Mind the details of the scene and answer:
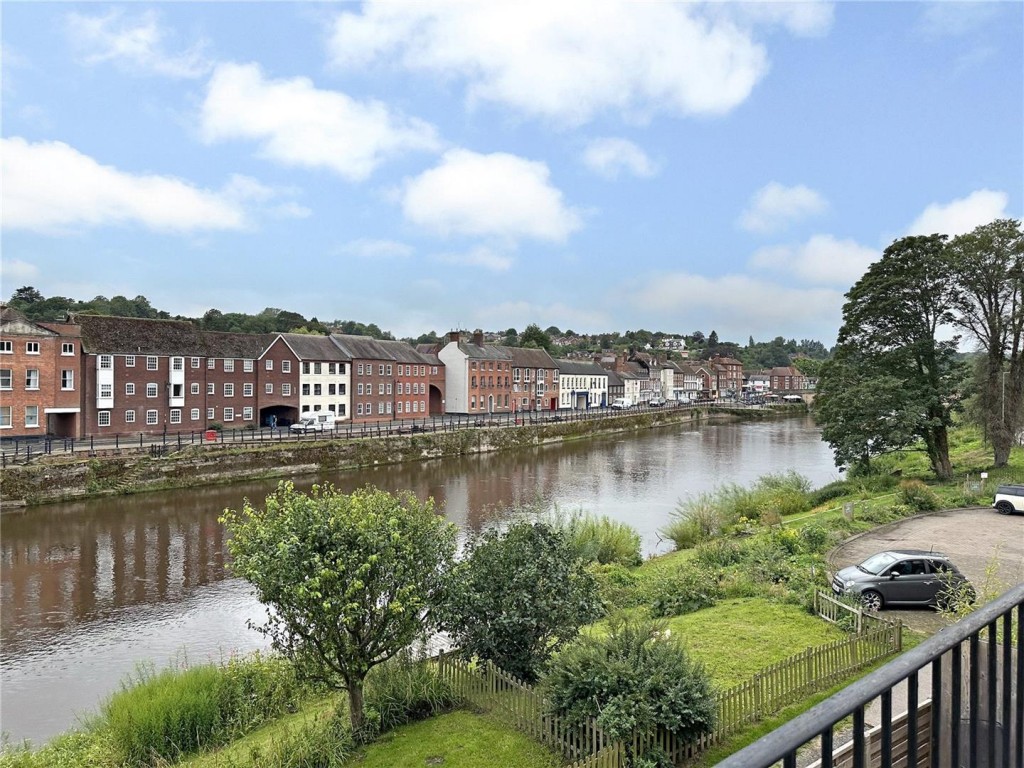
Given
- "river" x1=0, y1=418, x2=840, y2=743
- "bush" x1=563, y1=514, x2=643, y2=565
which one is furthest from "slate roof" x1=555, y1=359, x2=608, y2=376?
"bush" x1=563, y1=514, x2=643, y2=565

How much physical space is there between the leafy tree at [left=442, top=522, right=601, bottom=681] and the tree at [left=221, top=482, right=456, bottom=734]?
645mm

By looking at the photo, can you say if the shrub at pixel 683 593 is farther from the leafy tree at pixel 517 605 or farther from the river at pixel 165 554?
the river at pixel 165 554

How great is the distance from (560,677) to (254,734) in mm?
6132

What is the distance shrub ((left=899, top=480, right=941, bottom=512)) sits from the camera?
28109 millimetres

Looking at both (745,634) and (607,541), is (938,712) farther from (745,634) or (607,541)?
(607,541)

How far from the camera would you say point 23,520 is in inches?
1241

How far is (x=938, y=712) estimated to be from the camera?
2.54 meters

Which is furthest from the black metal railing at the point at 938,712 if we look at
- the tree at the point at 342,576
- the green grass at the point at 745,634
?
the green grass at the point at 745,634

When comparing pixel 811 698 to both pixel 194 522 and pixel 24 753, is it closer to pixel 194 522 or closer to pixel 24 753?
pixel 24 753

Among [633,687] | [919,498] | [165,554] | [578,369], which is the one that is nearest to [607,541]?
[919,498]

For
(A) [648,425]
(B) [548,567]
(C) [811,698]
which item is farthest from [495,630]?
(A) [648,425]

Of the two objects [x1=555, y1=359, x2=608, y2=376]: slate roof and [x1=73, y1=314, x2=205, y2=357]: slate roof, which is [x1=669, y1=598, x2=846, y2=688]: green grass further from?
[x1=555, y1=359, x2=608, y2=376]: slate roof

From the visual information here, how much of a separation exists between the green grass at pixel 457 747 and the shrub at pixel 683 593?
7.56 m

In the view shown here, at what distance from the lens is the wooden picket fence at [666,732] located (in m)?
10.2
